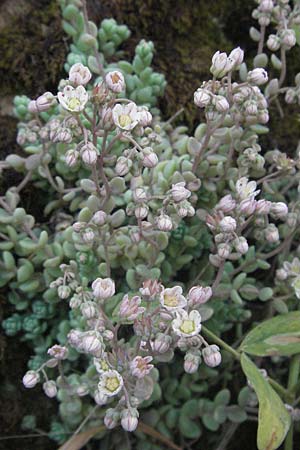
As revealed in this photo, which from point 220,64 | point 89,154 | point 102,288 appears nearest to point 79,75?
point 89,154

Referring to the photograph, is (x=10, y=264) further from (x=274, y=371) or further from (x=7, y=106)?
(x=274, y=371)

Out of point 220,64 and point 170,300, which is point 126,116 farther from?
point 170,300

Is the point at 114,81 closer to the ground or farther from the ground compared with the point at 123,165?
farther from the ground

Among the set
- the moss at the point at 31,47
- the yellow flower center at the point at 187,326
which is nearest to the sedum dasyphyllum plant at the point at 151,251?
the yellow flower center at the point at 187,326

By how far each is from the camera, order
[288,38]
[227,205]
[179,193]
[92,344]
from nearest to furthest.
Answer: [92,344] < [179,193] < [227,205] < [288,38]

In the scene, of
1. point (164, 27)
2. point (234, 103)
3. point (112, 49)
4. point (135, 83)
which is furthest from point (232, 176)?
point (164, 27)
